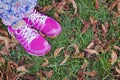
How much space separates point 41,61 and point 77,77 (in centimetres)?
31

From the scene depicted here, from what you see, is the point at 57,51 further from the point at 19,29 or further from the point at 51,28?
the point at 19,29

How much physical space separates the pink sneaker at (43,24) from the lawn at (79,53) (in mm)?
66

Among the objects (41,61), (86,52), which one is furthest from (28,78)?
(86,52)

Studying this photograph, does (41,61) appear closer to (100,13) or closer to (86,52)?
(86,52)

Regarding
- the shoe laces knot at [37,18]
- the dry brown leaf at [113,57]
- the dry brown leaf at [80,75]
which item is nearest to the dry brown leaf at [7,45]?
the shoe laces knot at [37,18]

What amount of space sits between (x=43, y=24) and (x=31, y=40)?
6.8 inches

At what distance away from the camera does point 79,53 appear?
241 cm

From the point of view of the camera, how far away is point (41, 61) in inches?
92.4

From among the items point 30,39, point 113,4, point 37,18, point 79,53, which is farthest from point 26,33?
point 113,4

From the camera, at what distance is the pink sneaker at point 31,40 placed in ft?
7.64

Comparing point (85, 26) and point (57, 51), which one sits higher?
point (85, 26)

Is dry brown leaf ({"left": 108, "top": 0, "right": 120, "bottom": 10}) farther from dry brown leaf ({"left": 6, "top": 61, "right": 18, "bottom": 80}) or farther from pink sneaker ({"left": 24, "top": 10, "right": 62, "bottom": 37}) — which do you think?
dry brown leaf ({"left": 6, "top": 61, "right": 18, "bottom": 80})

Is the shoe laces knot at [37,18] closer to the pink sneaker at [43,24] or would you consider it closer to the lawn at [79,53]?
the pink sneaker at [43,24]

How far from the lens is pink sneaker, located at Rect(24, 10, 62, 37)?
7.91ft
